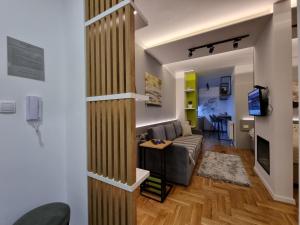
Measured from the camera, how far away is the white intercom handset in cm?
111

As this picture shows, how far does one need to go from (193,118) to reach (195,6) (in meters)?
4.15

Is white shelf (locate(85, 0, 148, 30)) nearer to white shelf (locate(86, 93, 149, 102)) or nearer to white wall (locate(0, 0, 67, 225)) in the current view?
white wall (locate(0, 0, 67, 225))

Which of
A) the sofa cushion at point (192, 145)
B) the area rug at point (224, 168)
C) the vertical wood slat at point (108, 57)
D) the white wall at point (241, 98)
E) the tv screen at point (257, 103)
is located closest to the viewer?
the vertical wood slat at point (108, 57)

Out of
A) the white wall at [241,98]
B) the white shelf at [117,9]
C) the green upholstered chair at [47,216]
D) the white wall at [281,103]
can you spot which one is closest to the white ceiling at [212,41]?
the white wall at [281,103]

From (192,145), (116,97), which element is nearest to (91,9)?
(116,97)

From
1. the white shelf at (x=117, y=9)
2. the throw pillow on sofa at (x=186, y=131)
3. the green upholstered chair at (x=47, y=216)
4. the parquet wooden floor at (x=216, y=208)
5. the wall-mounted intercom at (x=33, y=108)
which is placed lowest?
the parquet wooden floor at (x=216, y=208)

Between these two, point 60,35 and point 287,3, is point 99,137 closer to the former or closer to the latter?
point 60,35

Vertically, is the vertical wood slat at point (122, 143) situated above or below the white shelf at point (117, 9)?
below

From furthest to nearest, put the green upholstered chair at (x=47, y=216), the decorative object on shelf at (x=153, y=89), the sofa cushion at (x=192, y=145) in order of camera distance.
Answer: the decorative object on shelf at (x=153, y=89), the sofa cushion at (x=192, y=145), the green upholstered chair at (x=47, y=216)

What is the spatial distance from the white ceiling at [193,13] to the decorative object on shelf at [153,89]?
994mm

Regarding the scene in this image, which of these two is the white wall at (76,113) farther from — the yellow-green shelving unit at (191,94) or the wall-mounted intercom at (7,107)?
the yellow-green shelving unit at (191,94)

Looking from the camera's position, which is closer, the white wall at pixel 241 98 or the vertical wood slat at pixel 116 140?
the vertical wood slat at pixel 116 140

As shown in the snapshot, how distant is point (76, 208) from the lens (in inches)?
53.3

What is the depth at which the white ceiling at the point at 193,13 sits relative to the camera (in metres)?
2.04
